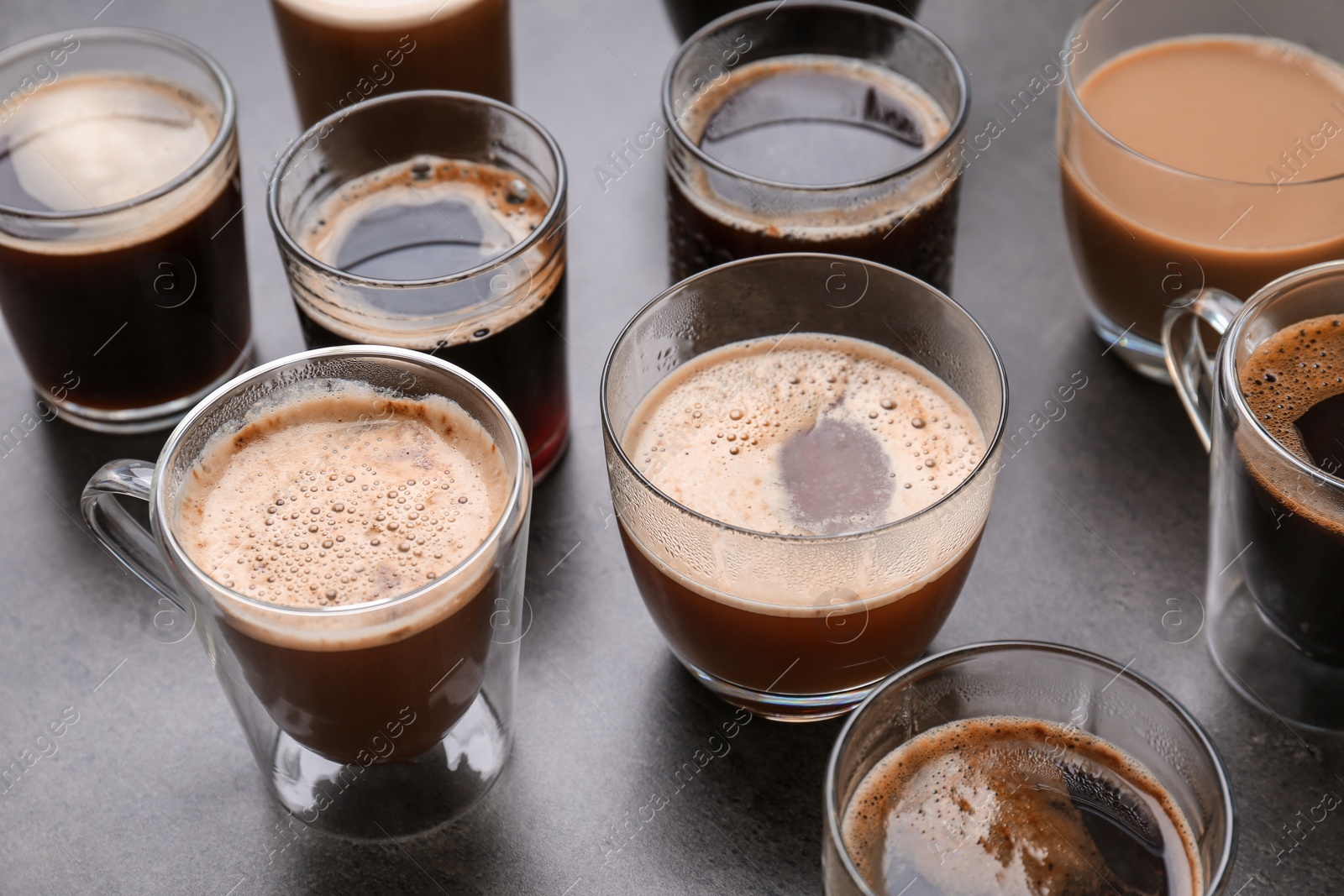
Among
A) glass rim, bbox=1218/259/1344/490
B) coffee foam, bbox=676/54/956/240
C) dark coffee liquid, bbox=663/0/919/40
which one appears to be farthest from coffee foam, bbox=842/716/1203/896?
dark coffee liquid, bbox=663/0/919/40

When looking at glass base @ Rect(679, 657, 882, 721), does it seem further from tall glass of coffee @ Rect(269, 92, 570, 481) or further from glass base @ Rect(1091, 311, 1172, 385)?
glass base @ Rect(1091, 311, 1172, 385)

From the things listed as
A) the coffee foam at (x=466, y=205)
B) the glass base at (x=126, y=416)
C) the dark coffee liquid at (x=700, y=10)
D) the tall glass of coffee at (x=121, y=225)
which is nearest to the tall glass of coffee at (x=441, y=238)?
the coffee foam at (x=466, y=205)

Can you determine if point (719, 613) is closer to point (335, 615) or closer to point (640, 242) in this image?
point (335, 615)

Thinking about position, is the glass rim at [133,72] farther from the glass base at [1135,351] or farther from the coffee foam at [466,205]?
the glass base at [1135,351]

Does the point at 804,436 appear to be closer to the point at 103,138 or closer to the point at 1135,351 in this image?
the point at 1135,351

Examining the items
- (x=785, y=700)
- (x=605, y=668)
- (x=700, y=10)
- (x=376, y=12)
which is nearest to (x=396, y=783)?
(x=605, y=668)

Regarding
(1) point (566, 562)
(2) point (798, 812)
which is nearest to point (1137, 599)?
(2) point (798, 812)
